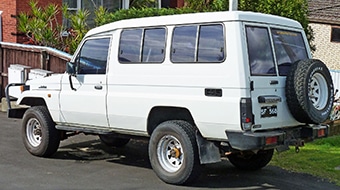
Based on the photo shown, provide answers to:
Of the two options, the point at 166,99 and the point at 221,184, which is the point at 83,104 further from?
the point at 221,184

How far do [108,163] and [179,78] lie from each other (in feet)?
8.04

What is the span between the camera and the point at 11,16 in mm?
17047

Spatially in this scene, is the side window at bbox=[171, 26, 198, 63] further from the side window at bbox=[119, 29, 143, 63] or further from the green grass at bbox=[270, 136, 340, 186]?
the green grass at bbox=[270, 136, 340, 186]

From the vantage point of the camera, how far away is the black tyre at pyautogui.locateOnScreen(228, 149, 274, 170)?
30.2 feet

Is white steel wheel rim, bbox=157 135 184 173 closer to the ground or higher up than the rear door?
closer to the ground

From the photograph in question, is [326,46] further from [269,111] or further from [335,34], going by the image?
[269,111]

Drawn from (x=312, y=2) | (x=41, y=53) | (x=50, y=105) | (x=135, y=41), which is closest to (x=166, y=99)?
(x=135, y=41)

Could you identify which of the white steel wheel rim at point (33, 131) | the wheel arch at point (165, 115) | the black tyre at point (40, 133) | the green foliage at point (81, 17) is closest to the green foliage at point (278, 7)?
the green foliage at point (81, 17)

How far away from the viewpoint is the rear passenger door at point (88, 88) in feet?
29.4

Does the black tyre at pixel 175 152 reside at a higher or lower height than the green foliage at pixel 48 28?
lower

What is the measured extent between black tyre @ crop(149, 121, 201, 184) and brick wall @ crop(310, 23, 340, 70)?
74.0ft

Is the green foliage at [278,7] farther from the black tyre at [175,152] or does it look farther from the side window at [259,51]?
the black tyre at [175,152]

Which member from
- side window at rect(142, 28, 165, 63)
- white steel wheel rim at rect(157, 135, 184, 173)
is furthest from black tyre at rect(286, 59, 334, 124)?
side window at rect(142, 28, 165, 63)

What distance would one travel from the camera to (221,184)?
832cm
